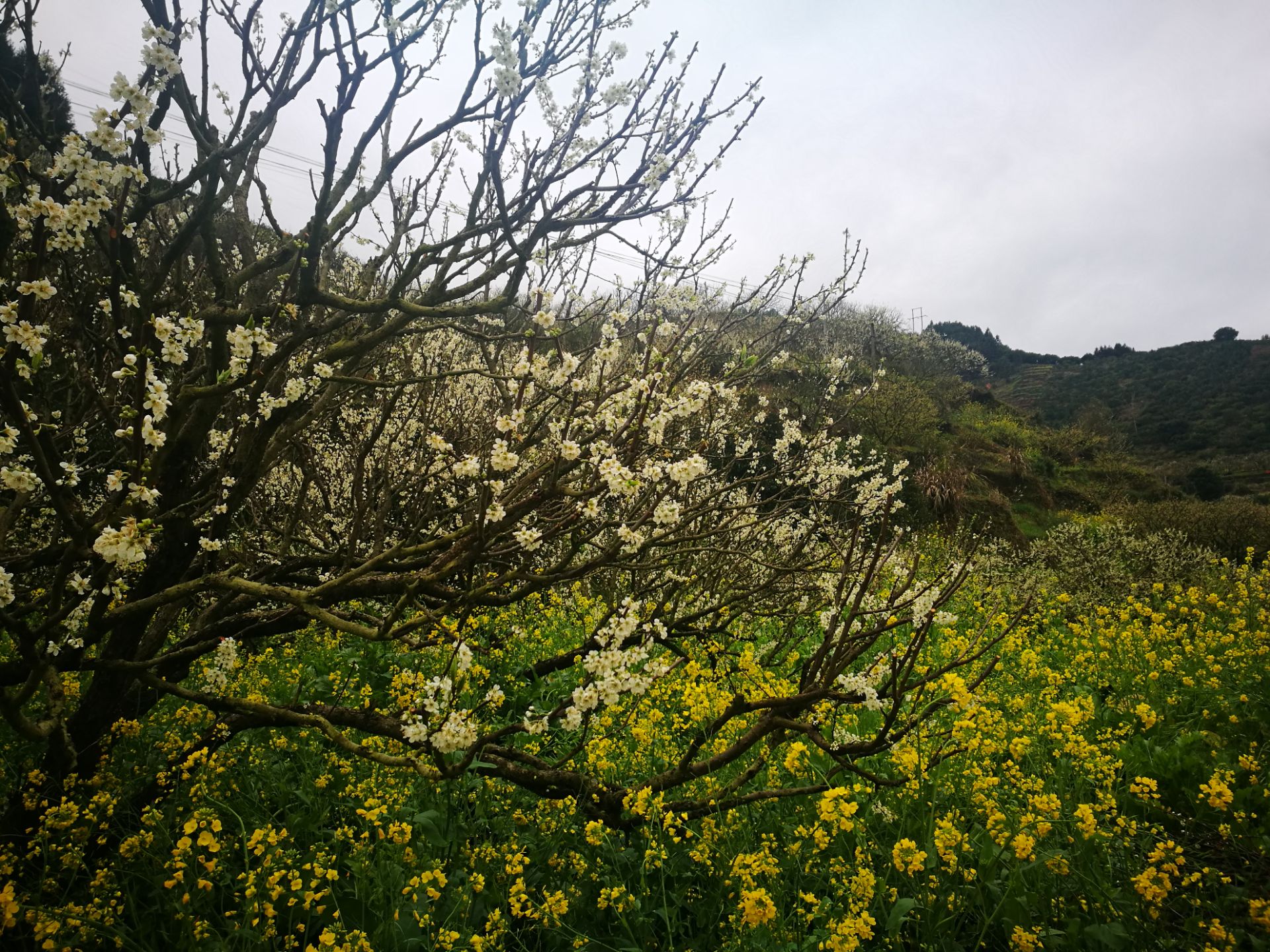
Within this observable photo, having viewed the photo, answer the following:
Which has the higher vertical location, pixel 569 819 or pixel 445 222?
pixel 445 222

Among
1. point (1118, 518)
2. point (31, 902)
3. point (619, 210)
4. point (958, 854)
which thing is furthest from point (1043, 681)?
point (1118, 518)

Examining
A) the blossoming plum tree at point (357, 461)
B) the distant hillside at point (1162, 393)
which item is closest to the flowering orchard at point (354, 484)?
the blossoming plum tree at point (357, 461)

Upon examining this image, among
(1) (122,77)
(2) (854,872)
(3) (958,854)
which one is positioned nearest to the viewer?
(1) (122,77)

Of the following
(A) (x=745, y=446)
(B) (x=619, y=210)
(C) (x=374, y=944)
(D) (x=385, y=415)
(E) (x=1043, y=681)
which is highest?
(B) (x=619, y=210)

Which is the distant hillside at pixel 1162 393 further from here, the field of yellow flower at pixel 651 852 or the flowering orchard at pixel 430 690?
the flowering orchard at pixel 430 690

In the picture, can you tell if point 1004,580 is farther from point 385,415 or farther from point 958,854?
point 385,415

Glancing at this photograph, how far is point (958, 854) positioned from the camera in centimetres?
310

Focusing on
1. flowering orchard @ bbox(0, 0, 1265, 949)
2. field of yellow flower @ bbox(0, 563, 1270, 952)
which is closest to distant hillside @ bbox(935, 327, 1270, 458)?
field of yellow flower @ bbox(0, 563, 1270, 952)

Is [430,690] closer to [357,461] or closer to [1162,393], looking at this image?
[357,461]

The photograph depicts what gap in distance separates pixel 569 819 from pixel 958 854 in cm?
206

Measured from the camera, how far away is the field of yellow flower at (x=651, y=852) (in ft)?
7.53

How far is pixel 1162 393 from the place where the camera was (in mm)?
38875

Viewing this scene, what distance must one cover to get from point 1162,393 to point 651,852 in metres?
50.9

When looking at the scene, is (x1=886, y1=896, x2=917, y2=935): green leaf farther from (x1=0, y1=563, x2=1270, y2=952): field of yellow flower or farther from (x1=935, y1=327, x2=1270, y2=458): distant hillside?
(x1=935, y1=327, x2=1270, y2=458): distant hillside
